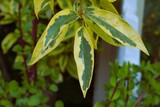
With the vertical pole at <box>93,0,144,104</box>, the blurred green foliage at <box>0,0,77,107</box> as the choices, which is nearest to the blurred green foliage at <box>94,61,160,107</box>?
the blurred green foliage at <box>0,0,77,107</box>

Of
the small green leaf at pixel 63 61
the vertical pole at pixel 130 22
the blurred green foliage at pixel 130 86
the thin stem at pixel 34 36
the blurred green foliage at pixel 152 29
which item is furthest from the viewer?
the blurred green foliage at pixel 152 29

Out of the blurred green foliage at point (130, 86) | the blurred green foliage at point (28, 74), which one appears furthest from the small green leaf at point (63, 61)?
the blurred green foliage at point (130, 86)

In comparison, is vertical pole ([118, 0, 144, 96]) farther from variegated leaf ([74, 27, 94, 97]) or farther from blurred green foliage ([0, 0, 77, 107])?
variegated leaf ([74, 27, 94, 97])

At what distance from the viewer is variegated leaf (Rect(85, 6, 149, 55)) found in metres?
0.58

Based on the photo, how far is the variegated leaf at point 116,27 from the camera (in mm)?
576

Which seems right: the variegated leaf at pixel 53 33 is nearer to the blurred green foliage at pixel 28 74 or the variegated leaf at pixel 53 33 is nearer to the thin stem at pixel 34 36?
the blurred green foliage at pixel 28 74

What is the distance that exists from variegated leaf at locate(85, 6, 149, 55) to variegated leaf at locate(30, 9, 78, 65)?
0.04 m

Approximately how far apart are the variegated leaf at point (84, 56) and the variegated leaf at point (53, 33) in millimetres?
27

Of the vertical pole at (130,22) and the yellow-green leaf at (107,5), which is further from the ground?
the yellow-green leaf at (107,5)

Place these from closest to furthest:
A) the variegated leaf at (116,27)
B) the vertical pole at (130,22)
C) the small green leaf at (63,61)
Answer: the variegated leaf at (116,27) → the vertical pole at (130,22) → the small green leaf at (63,61)

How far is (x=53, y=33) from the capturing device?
581 mm

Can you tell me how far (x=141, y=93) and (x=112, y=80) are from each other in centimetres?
13

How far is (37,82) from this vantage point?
3.84 feet

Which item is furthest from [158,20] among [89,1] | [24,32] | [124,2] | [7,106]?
[89,1]
